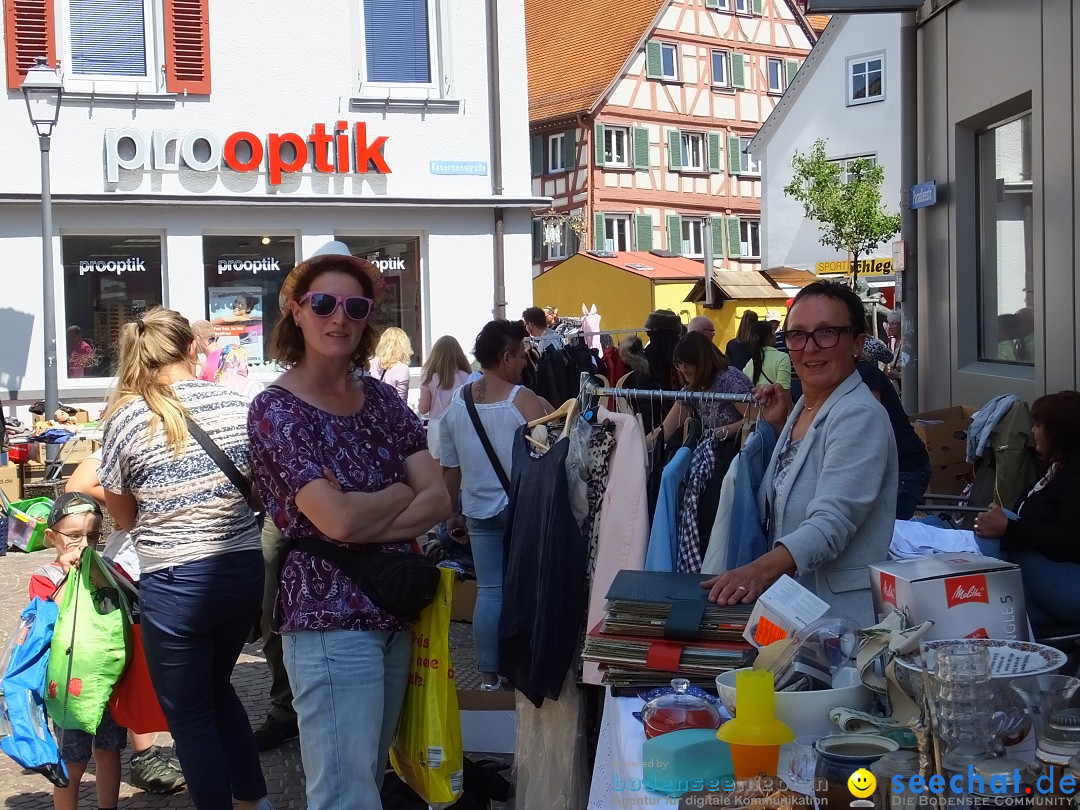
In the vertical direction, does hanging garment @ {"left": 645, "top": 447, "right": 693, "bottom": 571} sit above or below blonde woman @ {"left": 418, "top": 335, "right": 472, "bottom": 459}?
below

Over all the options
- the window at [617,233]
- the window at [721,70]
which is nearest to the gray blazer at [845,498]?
the window at [617,233]

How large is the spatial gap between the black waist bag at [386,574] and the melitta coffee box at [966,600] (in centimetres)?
122

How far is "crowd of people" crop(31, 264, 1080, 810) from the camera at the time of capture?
3.01 meters

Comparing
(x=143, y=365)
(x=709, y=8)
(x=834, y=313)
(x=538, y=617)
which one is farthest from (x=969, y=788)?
(x=709, y=8)

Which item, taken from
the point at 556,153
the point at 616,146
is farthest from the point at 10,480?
the point at 556,153

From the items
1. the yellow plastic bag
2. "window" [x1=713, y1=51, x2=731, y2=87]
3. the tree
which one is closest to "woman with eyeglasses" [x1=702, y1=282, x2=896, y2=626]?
the yellow plastic bag

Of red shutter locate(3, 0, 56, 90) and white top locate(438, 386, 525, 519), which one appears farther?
red shutter locate(3, 0, 56, 90)

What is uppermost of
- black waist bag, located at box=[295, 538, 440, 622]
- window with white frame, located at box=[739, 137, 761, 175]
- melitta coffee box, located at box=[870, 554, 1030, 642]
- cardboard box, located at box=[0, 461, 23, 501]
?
window with white frame, located at box=[739, 137, 761, 175]

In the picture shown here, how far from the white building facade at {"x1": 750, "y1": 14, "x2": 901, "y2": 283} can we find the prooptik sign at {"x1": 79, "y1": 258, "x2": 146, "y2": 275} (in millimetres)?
21493

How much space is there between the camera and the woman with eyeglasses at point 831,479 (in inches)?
113

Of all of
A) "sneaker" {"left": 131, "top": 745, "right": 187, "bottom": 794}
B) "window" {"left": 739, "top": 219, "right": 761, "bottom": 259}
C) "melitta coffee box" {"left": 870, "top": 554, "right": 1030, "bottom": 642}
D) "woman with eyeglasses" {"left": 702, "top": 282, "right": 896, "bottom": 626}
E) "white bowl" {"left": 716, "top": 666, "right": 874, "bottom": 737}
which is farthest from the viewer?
"window" {"left": 739, "top": 219, "right": 761, "bottom": 259}

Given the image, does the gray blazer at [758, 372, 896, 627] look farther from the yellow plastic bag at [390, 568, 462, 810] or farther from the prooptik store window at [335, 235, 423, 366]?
the prooptik store window at [335, 235, 423, 366]

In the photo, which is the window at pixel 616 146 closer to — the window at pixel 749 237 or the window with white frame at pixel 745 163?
the window with white frame at pixel 745 163

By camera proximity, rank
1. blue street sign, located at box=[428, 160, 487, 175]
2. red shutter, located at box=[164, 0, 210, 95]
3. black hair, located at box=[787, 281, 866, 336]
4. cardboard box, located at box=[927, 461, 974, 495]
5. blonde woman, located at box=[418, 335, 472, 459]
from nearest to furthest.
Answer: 1. black hair, located at box=[787, 281, 866, 336]
2. cardboard box, located at box=[927, 461, 974, 495]
3. blonde woman, located at box=[418, 335, 472, 459]
4. red shutter, located at box=[164, 0, 210, 95]
5. blue street sign, located at box=[428, 160, 487, 175]
